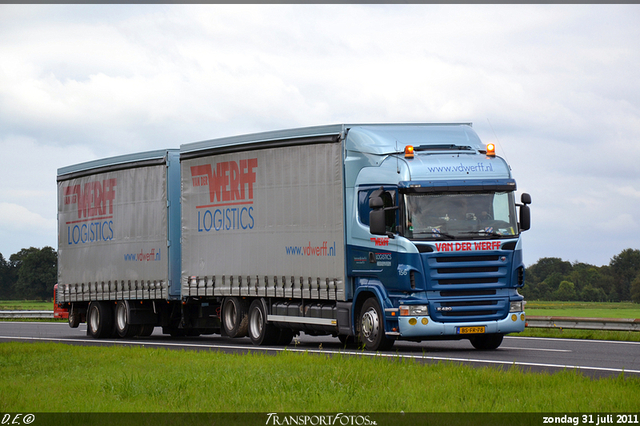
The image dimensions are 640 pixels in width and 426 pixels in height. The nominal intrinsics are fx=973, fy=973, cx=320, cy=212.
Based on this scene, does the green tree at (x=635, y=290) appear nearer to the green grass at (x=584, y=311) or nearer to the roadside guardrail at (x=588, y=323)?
the green grass at (x=584, y=311)

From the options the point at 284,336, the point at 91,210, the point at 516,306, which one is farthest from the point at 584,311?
the point at 516,306

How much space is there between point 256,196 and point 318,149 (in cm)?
248

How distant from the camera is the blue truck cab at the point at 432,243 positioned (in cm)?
1777

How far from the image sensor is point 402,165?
718 inches

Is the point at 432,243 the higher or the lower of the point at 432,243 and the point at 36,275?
the lower

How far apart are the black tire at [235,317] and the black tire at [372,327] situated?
4.31 m

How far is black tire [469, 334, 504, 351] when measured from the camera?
19.6 metres

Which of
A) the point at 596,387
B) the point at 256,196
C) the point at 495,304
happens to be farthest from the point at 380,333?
the point at 596,387

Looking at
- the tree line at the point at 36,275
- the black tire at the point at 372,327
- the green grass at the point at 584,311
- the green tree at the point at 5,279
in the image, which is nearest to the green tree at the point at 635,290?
the green grass at the point at 584,311

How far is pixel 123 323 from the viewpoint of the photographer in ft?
86.6

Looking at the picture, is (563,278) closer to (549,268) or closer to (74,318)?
(549,268)
